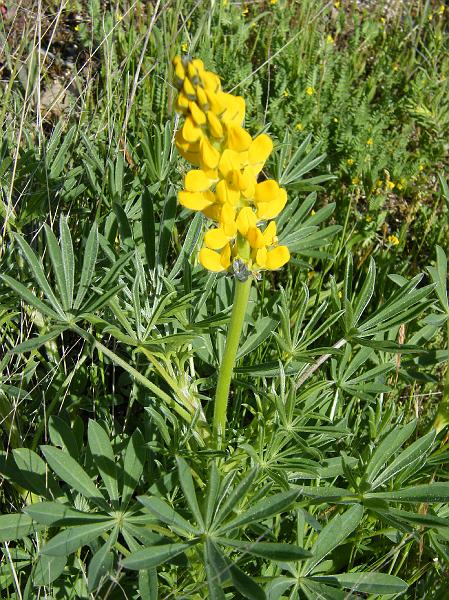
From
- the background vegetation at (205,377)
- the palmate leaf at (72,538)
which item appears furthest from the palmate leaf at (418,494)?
the palmate leaf at (72,538)

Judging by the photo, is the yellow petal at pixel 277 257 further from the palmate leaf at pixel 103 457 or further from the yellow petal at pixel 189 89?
the palmate leaf at pixel 103 457

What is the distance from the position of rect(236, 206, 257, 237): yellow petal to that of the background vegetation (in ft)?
1.11

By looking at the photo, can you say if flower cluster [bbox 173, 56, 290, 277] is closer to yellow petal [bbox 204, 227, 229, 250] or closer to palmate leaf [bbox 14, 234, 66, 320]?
yellow petal [bbox 204, 227, 229, 250]

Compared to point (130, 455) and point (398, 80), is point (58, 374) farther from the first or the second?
point (398, 80)

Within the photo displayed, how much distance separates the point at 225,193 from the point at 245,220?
6 cm

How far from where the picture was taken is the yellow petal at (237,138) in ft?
3.79

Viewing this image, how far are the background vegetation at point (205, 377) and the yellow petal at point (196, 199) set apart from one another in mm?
294

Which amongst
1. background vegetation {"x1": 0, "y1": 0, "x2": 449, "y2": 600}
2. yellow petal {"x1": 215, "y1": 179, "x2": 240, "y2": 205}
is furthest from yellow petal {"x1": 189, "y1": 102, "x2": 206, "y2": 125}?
background vegetation {"x1": 0, "y1": 0, "x2": 449, "y2": 600}

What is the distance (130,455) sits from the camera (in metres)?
1.48

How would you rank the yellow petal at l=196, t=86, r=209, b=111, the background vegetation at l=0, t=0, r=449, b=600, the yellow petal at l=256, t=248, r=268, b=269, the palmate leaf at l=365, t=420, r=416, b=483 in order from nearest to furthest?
the yellow petal at l=196, t=86, r=209, b=111
the yellow petal at l=256, t=248, r=268, b=269
the background vegetation at l=0, t=0, r=449, b=600
the palmate leaf at l=365, t=420, r=416, b=483

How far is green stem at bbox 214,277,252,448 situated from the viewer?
129 centimetres

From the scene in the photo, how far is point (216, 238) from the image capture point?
4.03ft

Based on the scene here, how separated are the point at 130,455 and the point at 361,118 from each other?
210 cm

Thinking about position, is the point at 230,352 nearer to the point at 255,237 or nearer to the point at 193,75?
the point at 255,237
